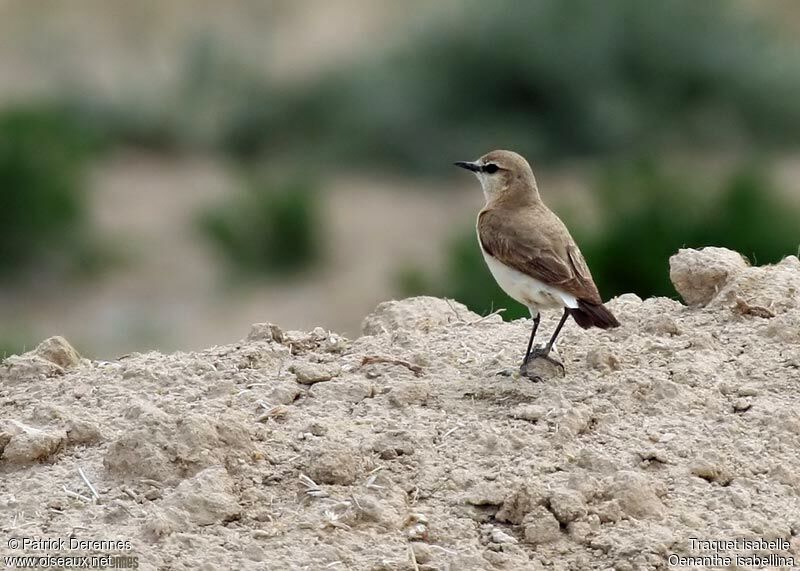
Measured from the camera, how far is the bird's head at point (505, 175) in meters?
7.11

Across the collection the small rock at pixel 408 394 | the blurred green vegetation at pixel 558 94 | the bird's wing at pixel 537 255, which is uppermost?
the blurred green vegetation at pixel 558 94

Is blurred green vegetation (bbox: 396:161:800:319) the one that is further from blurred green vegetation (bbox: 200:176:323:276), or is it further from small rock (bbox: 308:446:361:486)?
small rock (bbox: 308:446:361:486)

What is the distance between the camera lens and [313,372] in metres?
5.97

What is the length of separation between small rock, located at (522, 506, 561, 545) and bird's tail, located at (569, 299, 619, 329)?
4.03ft

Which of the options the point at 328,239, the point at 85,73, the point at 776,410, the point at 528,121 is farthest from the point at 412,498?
the point at 85,73

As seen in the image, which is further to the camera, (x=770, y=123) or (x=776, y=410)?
(x=770, y=123)

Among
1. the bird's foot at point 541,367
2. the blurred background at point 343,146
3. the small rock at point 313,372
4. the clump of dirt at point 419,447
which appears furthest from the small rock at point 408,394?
the blurred background at point 343,146

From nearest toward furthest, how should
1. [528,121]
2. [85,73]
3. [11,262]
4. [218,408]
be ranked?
[218,408], [11,262], [528,121], [85,73]

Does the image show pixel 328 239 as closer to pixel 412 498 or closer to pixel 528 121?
pixel 528 121

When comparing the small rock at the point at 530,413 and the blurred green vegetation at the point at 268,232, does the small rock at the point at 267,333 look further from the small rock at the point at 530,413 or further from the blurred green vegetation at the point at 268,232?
the blurred green vegetation at the point at 268,232

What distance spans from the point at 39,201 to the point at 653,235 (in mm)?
9337

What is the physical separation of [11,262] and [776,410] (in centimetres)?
1458

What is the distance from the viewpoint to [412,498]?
511cm

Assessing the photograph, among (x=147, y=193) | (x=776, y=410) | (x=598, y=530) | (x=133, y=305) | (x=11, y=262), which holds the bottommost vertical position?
(x=598, y=530)
